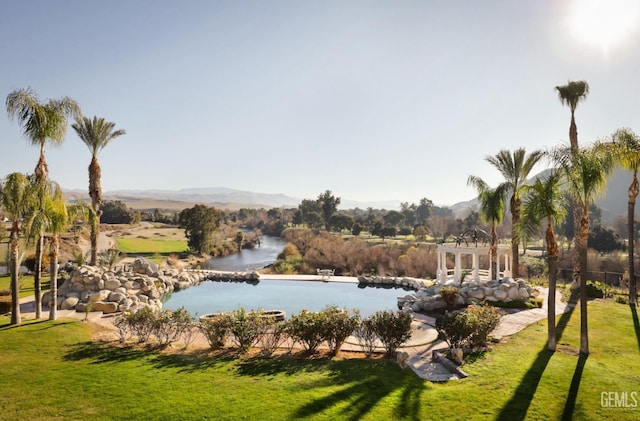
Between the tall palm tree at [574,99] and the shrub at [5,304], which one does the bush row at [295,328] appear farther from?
the tall palm tree at [574,99]

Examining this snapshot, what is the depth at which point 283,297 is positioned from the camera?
58.0 feet

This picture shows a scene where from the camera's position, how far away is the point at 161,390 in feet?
21.7

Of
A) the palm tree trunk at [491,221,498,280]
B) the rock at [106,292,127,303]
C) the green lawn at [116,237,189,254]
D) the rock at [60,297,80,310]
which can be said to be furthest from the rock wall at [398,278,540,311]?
the green lawn at [116,237,189,254]

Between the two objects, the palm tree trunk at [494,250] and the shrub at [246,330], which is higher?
the palm tree trunk at [494,250]

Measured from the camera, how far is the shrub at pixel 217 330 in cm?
897

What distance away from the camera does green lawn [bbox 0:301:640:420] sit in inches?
231

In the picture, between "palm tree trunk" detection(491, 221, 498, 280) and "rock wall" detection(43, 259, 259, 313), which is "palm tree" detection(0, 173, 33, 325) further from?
"palm tree trunk" detection(491, 221, 498, 280)

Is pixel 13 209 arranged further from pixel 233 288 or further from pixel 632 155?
pixel 632 155

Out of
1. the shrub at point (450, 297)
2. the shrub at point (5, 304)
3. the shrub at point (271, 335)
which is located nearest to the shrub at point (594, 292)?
the shrub at point (450, 297)

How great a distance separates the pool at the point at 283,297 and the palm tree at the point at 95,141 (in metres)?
4.97

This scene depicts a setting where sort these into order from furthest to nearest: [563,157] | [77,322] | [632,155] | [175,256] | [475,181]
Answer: [175,256] → [475,181] → [632,155] → [77,322] → [563,157]

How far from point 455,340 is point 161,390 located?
6142 mm

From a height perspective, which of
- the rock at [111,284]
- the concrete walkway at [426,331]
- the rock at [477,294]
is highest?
the rock at [111,284]

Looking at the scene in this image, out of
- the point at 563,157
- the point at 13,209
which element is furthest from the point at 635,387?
the point at 13,209
